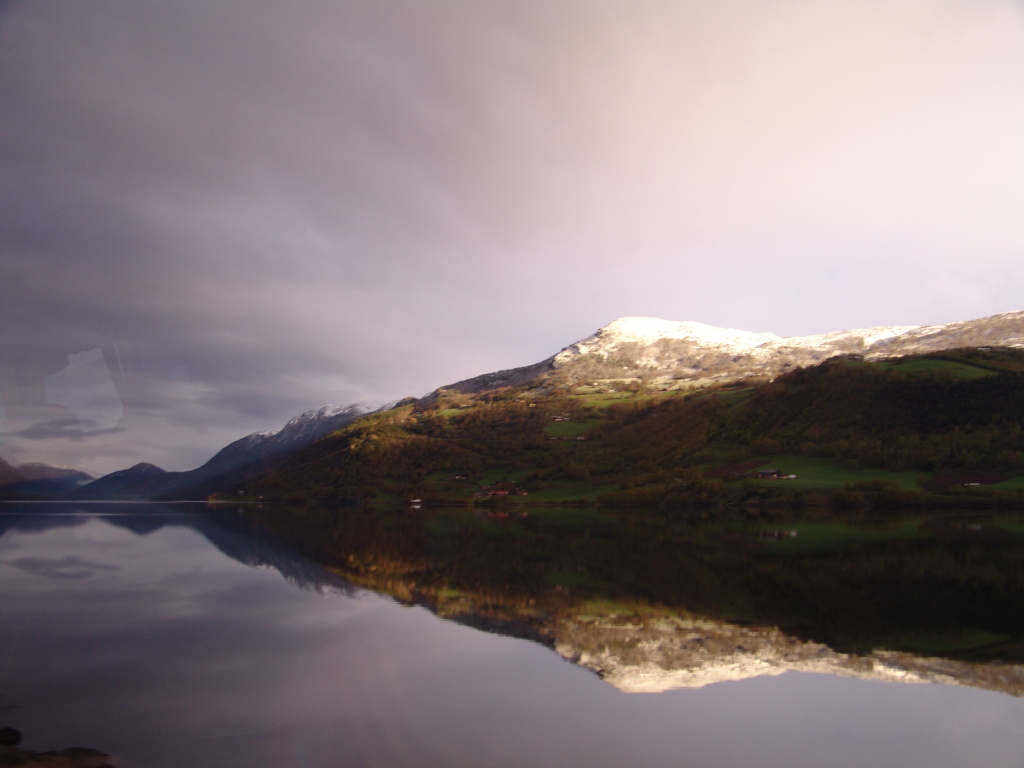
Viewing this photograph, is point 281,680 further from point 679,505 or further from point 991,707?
point 679,505

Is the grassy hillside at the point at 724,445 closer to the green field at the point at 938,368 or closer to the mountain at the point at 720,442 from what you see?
the mountain at the point at 720,442

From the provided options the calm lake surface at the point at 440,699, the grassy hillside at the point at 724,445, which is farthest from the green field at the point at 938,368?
the calm lake surface at the point at 440,699

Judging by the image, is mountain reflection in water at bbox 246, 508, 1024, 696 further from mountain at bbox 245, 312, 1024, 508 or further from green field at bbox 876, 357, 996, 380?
green field at bbox 876, 357, 996, 380

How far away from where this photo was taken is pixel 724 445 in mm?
106625

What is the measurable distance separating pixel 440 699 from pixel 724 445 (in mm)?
103877

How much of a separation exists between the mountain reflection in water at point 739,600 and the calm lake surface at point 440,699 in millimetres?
180

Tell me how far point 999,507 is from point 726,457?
40.3m

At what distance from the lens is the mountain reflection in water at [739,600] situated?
12.1m

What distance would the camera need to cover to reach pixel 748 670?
11734 millimetres

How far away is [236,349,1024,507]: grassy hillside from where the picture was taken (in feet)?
255

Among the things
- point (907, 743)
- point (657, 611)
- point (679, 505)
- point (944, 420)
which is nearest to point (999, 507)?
point (944, 420)

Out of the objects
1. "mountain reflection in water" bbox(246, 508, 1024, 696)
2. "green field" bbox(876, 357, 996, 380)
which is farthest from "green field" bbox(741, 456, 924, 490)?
"mountain reflection in water" bbox(246, 508, 1024, 696)

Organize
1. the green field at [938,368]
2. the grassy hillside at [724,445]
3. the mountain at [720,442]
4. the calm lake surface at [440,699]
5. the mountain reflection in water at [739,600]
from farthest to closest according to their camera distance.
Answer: the green field at [938,368] → the mountain at [720,442] → the grassy hillside at [724,445] → the mountain reflection in water at [739,600] → the calm lake surface at [440,699]

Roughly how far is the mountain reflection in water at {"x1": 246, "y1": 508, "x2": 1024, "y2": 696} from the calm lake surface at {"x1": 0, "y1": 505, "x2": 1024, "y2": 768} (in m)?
0.18
